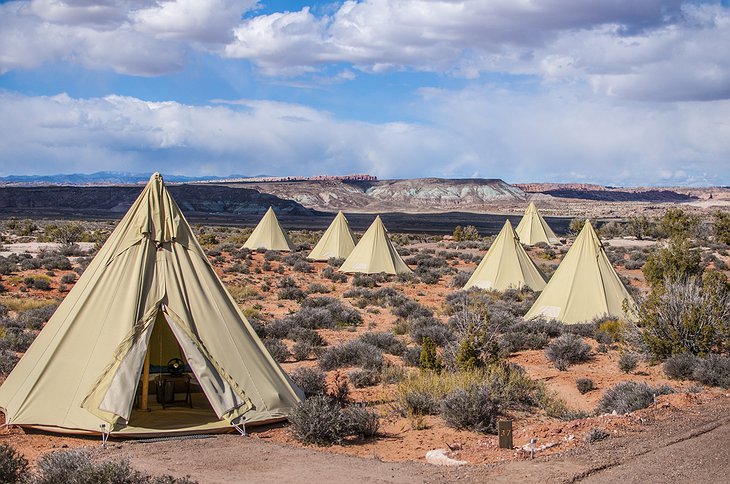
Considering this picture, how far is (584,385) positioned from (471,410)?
3.84m

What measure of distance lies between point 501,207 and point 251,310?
130m

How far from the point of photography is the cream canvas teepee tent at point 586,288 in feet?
63.1

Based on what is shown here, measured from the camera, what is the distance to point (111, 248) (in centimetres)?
1030

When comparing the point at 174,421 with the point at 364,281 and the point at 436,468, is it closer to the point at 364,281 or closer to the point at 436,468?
the point at 436,468

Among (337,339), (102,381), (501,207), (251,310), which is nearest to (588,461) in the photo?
(102,381)

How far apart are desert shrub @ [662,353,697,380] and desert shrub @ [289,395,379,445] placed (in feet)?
22.5

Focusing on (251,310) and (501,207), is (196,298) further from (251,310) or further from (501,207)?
(501,207)

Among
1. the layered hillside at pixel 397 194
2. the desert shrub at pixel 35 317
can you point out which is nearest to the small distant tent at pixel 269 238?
the desert shrub at pixel 35 317

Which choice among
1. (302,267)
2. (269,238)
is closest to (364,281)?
(302,267)

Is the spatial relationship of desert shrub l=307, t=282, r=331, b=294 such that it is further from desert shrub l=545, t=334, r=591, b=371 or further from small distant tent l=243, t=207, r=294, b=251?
desert shrub l=545, t=334, r=591, b=371

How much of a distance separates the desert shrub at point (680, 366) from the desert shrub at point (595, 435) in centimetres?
537

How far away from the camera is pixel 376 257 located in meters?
33.3

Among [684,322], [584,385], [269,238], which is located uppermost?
[269,238]

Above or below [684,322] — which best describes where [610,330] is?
below
